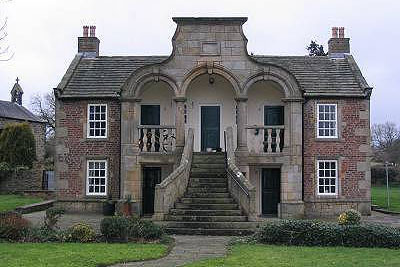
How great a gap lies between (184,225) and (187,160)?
423 cm

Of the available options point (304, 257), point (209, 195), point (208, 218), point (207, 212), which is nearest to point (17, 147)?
point (209, 195)

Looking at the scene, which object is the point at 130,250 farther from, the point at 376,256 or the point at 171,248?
the point at 376,256

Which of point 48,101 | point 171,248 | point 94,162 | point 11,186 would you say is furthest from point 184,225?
point 48,101

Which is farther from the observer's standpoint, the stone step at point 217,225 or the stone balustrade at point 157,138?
the stone balustrade at point 157,138

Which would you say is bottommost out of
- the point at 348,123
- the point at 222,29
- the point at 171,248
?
the point at 171,248

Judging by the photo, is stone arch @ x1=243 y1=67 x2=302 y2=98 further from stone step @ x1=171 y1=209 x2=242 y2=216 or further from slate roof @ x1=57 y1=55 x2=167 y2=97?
stone step @ x1=171 y1=209 x2=242 y2=216

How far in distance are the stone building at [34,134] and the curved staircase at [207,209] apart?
1947cm

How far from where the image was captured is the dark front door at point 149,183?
26.2 meters

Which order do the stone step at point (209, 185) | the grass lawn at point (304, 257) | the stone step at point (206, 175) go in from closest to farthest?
the grass lawn at point (304, 257) → the stone step at point (209, 185) → the stone step at point (206, 175)

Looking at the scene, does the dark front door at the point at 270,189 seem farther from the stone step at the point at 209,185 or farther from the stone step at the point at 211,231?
the stone step at the point at 211,231

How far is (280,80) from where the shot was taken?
24094 millimetres

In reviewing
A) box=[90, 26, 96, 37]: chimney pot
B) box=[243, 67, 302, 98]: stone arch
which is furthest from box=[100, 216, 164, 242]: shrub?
box=[90, 26, 96, 37]: chimney pot

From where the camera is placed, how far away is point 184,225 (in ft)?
60.3

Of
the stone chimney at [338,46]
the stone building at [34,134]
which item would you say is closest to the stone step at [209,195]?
the stone chimney at [338,46]
